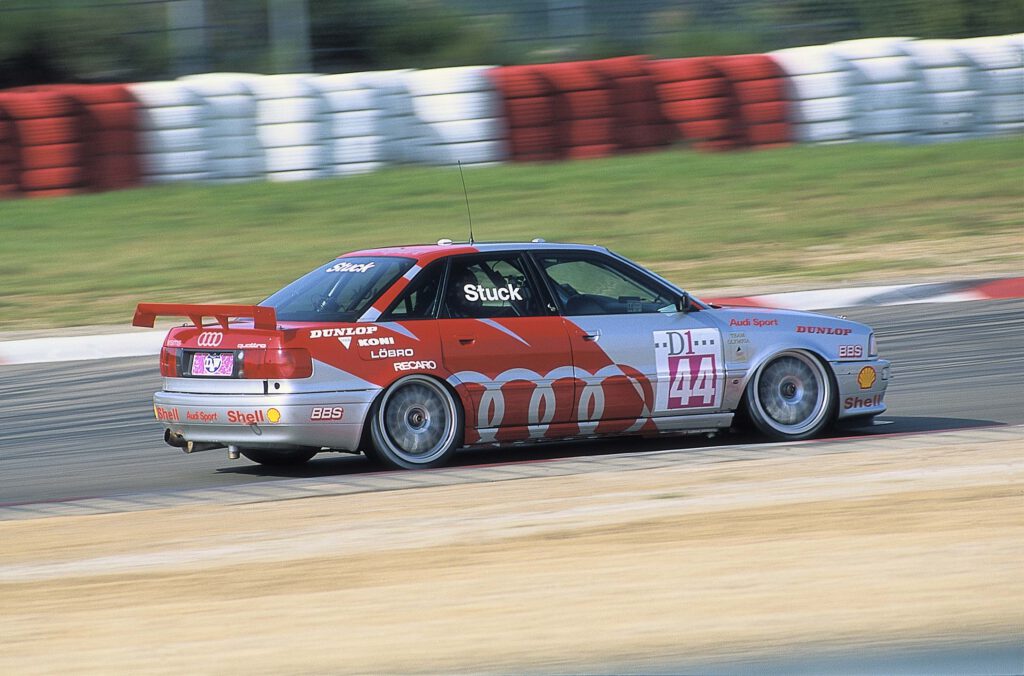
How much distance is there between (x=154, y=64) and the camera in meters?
22.1

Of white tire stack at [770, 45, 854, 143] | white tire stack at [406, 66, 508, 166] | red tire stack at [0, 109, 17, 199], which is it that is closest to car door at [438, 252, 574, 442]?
white tire stack at [406, 66, 508, 166]

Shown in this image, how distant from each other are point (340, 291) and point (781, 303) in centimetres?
677

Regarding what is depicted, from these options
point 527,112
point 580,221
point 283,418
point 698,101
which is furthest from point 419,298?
point 698,101

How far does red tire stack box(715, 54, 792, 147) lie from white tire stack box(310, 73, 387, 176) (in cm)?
453

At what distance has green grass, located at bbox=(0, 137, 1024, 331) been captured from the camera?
1611 centimetres

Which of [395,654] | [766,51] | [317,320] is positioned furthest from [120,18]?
[395,654]

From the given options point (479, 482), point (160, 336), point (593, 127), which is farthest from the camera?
point (593, 127)

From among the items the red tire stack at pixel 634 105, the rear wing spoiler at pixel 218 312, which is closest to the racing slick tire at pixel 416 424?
the rear wing spoiler at pixel 218 312

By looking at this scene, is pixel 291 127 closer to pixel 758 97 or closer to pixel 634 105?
pixel 634 105

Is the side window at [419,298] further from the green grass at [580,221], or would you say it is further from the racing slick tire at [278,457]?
the green grass at [580,221]

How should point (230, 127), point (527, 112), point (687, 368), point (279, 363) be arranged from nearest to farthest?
point (279, 363) < point (687, 368) < point (230, 127) < point (527, 112)

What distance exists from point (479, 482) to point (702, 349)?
5.28 ft

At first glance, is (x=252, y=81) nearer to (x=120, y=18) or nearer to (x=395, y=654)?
(x=120, y=18)

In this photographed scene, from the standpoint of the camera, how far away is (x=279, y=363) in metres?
7.61
